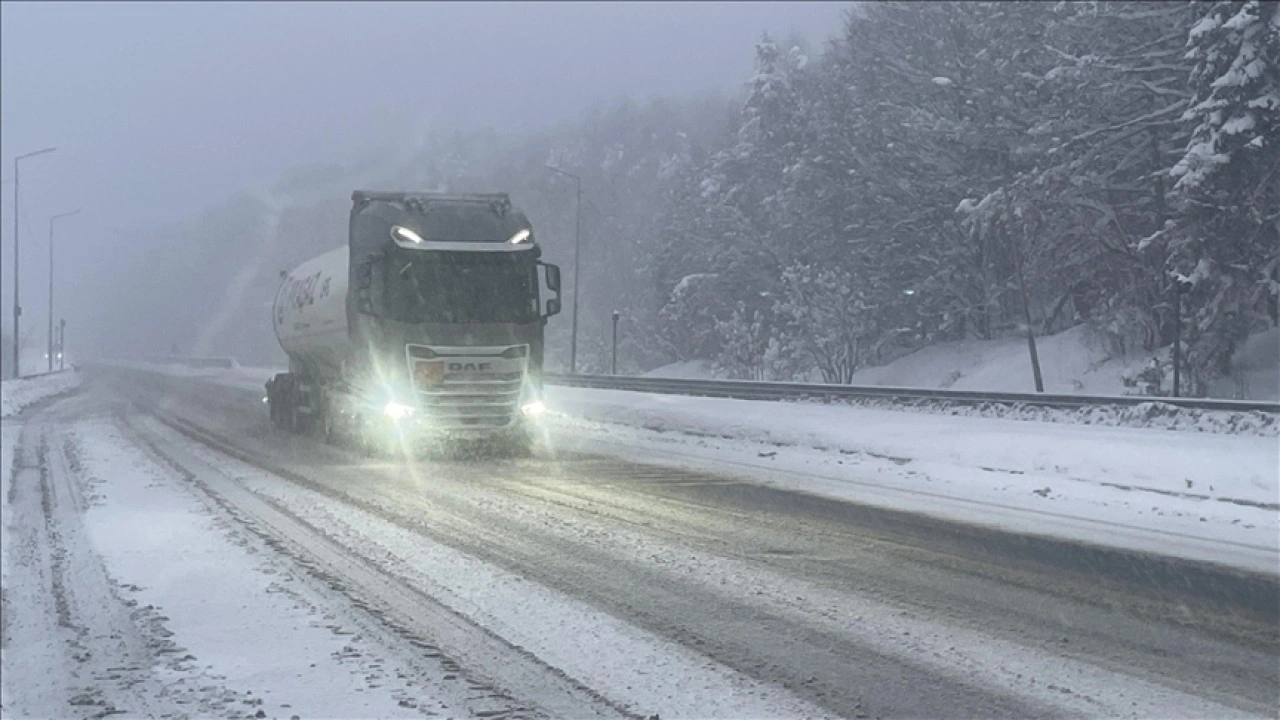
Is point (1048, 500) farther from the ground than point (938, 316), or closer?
closer

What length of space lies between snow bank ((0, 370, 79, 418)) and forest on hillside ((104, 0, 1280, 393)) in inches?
537

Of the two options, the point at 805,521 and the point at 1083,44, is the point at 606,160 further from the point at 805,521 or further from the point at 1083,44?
the point at 805,521

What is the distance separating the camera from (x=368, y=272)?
1875 cm

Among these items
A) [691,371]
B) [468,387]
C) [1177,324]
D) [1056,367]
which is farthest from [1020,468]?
[691,371]

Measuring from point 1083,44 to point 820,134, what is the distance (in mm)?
18147

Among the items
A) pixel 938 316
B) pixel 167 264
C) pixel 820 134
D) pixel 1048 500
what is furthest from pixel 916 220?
pixel 167 264

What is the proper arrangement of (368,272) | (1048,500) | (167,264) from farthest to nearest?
(167,264), (368,272), (1048,500)

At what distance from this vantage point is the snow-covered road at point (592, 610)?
18.9 feet

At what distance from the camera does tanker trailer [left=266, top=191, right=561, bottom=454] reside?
17.9 m

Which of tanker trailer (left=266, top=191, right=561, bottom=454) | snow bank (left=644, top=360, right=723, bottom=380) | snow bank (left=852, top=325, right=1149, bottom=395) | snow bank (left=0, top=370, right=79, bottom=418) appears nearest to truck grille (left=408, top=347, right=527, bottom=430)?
tanker trailer (left=266, top=191, right=561, bottom=454)

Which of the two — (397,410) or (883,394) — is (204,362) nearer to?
(883,394)

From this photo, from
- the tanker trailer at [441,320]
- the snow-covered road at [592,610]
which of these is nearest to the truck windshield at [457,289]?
the tanker trailer at [441,320]

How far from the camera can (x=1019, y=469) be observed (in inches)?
646

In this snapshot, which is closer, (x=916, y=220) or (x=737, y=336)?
(x=916, y=220)
